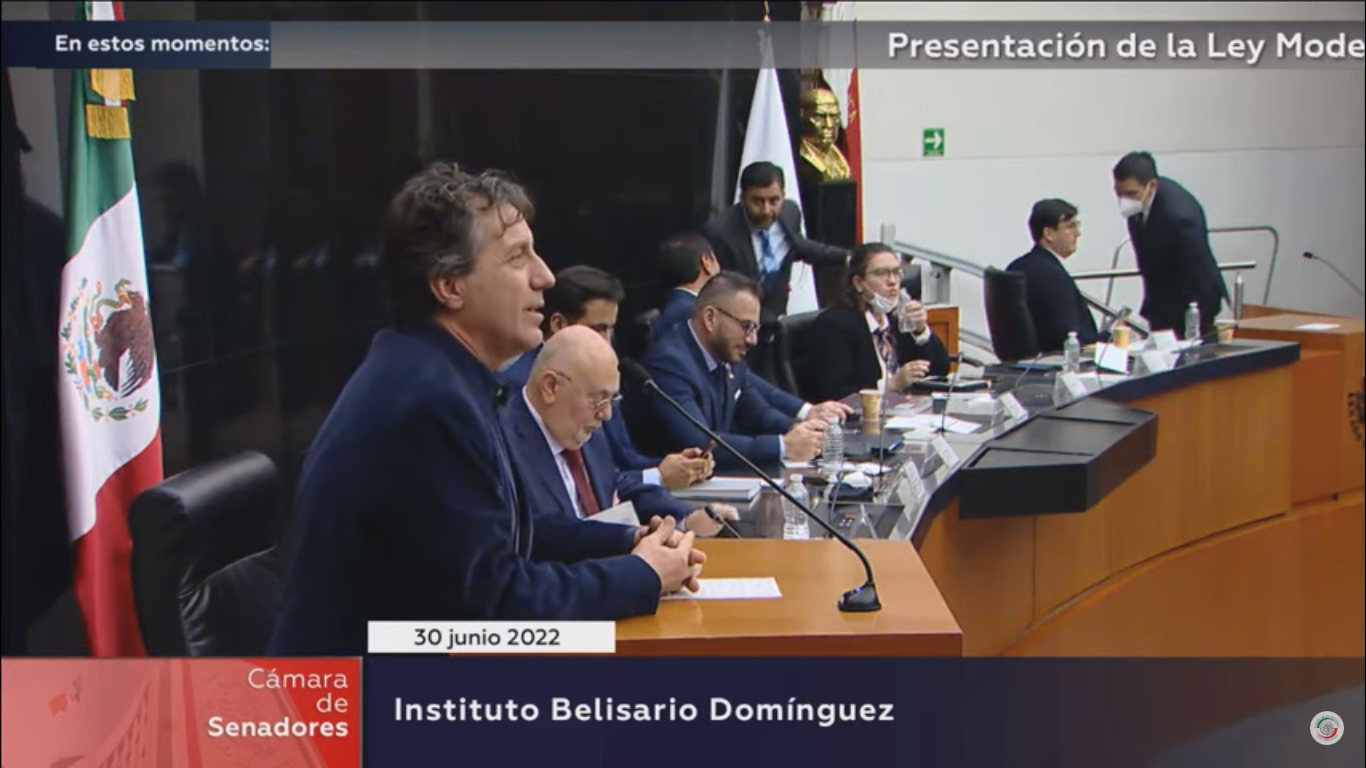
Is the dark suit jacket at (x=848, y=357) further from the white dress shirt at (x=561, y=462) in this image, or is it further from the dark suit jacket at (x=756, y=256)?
the white dress shirt at (x=561, y=462)

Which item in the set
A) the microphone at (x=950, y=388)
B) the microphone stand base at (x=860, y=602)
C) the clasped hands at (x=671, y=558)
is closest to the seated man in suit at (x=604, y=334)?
the clasped hands at (x=671, y=558)

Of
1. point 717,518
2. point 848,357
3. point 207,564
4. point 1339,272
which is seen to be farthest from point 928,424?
point 207,564

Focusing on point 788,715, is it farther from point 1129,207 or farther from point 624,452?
point 1129,207

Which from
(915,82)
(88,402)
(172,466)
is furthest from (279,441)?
(915,82)

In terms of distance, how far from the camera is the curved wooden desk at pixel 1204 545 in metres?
2.43

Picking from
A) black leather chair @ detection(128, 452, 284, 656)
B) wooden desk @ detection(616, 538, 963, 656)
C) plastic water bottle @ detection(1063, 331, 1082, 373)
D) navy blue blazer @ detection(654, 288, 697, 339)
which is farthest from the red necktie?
plastic water bottle @ detection(1063, 331, 1082, 373)

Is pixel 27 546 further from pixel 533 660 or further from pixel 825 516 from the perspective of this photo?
pixel 825 516

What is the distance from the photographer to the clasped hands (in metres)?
1.84

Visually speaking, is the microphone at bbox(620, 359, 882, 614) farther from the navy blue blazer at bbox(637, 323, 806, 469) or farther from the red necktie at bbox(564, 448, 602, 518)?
the red necktie at bbox(564, 448, 602, 518)

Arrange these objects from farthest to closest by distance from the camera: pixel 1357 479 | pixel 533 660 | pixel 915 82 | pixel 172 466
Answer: pixel 1357 479 → pixel 172 466 → pixel 915 82 → pixel 533 660

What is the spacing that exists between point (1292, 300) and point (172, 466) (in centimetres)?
172

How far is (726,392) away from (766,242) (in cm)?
26

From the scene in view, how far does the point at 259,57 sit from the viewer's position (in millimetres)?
2123

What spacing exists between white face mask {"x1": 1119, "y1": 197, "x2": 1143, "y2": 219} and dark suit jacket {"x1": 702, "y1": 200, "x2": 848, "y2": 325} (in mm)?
410
